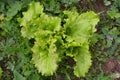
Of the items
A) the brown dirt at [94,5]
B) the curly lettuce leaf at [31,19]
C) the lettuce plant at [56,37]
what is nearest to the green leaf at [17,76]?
the lettuce plant at [56,37]

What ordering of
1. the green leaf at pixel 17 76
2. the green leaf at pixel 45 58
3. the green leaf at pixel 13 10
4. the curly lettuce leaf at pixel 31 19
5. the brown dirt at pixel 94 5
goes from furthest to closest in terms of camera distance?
the brown dirt at pixel 94 5, the green leaf at pixel 13 10, the curly lettuce leaf at pixel 31 19, the green leaf at pixel 17 76, the green leaf at pixel 45 58

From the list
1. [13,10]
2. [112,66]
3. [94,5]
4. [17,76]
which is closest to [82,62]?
[112,66]

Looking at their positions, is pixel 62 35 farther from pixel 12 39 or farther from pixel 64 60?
pixel 12 39

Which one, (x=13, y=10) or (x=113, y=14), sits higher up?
(x=13, y=10)

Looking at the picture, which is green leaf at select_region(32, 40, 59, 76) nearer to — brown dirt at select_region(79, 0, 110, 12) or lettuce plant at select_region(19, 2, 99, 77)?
lettuce plant at select_region(19, 2, 99, 77)

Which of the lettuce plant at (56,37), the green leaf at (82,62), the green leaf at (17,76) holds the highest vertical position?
the lettuce plant at (56,37)

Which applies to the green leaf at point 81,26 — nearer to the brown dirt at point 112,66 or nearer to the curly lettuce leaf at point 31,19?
the curly lettuce leaf at point 31,19

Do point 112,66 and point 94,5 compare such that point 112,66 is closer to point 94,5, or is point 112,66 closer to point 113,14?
point 113,14

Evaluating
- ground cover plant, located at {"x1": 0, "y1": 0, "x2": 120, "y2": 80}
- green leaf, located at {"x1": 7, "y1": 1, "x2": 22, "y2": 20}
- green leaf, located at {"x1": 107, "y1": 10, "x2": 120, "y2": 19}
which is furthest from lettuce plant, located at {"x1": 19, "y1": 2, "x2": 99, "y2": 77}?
green leaf, located at {"x1": 107, "y1": 10, "x2": 120, "y2": 19}
